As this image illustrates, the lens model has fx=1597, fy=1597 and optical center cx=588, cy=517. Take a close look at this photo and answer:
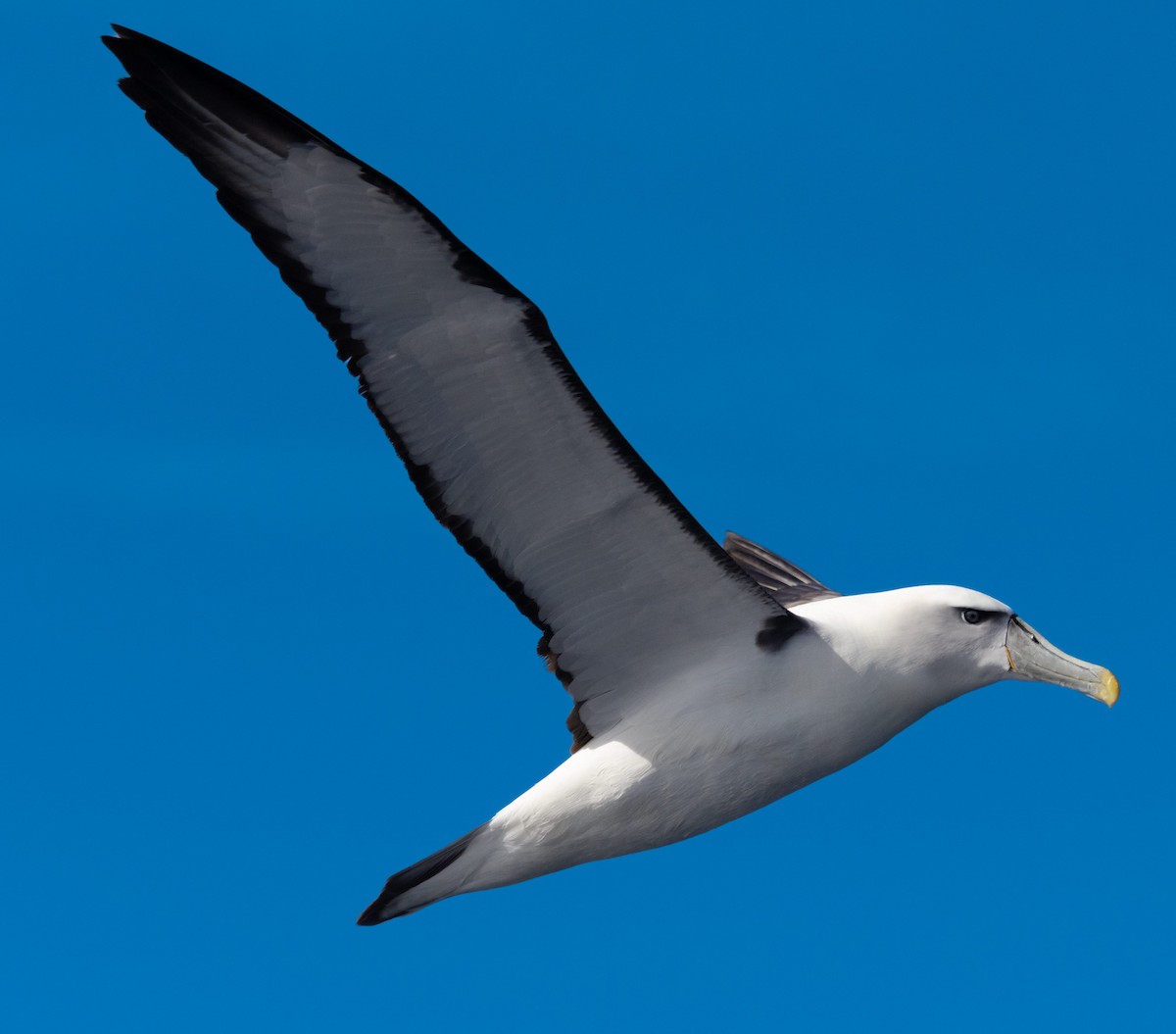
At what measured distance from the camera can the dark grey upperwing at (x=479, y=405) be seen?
7.53m

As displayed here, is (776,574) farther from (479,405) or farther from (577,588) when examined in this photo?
(479,405)

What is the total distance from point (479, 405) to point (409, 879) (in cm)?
276

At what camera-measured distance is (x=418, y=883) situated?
8.94 meters

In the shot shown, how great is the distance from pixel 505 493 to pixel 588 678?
48.8 inches

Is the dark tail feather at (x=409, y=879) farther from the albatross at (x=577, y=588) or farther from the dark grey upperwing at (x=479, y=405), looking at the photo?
the dark grey upperwing at (x=479, y=405)

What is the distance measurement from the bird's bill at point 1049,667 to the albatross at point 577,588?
1 cm

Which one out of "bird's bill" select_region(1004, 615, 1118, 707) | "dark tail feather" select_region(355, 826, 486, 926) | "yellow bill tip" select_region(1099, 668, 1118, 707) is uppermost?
Result: "dark tail feather" select_region(355, 826, 486, 926)

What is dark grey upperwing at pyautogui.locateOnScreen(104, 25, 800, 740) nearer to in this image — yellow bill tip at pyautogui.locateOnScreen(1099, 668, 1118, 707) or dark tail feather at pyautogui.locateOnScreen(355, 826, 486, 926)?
dark tail feather at pyautogui.locateOnScreen(355, 826, 486, 926)

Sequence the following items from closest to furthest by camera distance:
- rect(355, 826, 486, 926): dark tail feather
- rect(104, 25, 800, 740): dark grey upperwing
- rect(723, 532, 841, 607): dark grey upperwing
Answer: rect(104, 25, 800, 740): dark grey upperwing → rect(355, 826, 486, 926): dark tail feather → rect(723, 532, 841, 607): dark grey upperwing

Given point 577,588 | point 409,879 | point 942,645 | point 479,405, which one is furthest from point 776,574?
point 479,405

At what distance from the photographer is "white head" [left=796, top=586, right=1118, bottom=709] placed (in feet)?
29.3

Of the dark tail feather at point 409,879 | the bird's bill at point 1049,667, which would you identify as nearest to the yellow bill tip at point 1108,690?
the bird's bill at point 1049,667

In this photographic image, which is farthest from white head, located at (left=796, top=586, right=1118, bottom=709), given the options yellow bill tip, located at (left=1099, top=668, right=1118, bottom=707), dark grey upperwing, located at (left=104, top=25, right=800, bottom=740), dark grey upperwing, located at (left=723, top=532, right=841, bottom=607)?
dark grey upperwing, located at (left=723, top=532, right=841, bottom=607)

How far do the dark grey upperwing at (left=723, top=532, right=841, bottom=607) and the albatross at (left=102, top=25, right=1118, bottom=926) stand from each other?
1.61m
